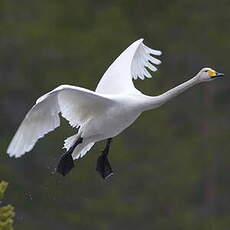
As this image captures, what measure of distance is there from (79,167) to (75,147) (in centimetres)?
884

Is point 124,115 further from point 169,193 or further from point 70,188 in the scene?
point 169,193

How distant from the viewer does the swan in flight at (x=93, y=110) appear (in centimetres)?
1045

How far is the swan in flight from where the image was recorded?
411 inches

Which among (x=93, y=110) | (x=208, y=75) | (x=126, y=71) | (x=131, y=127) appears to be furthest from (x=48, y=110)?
(x=131, y=127)

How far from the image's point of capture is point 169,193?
21.9 metres

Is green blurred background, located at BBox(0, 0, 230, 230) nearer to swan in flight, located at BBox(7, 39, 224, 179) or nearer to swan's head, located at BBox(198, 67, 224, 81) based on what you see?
swan in flight, located at BBox(7, 39, 224, 179)

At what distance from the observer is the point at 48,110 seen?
416 inches

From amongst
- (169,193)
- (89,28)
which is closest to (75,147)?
(169,193)

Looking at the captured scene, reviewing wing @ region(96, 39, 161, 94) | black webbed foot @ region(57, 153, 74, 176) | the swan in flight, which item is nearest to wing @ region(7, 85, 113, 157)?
the swan in flight

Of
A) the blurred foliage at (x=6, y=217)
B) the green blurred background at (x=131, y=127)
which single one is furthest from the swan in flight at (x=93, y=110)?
the green blurred background at (x=131, y=127)

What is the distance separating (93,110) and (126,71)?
0.83m

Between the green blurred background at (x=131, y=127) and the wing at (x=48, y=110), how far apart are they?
7.38 metres

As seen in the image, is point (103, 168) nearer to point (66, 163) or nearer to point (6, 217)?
point (66, 163)

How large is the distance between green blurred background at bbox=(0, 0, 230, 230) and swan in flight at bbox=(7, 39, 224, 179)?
21.9 ft
